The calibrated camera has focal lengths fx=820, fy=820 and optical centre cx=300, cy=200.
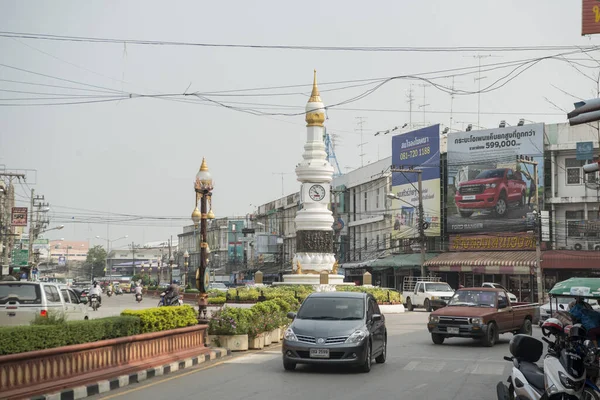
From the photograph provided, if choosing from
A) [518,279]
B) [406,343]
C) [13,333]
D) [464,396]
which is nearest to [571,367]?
[464,396]

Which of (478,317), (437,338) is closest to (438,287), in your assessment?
(437,338)

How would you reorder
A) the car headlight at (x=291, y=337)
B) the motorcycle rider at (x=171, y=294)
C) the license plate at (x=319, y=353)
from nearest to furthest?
the license plate at (x=319, y=353) → the car headlight at (x=291, y=337) → the motorcycle rider at (x=171, y=294)

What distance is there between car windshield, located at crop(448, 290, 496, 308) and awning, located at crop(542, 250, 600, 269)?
27.2m

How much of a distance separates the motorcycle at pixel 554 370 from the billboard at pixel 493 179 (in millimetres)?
43724

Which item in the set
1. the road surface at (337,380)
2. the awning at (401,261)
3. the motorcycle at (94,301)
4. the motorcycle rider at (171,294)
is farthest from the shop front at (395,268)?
the road surface at (337,380)

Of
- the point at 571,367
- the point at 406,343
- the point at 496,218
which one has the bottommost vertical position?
the point at 406,343

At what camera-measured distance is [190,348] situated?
57.6 feet

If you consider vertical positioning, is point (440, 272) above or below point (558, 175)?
below

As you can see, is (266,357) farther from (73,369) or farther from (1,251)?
(1,251)

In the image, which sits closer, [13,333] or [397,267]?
[13,333]

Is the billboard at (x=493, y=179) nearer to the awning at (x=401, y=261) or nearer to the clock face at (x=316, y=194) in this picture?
the awning at (x=401, y=261)

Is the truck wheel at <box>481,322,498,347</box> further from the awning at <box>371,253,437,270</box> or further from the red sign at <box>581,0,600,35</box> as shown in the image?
the awning at <box>371,253,437,270</box>

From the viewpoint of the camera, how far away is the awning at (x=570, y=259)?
156ft

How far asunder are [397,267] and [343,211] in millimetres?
17994
